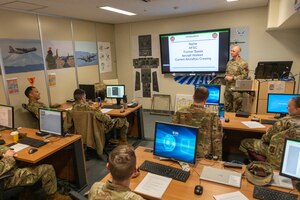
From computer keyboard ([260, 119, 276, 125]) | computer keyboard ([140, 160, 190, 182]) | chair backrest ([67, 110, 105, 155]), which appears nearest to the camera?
computer keyboard ([140, 160, 190, 182])

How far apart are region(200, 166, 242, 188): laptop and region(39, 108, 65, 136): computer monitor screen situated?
1.85m

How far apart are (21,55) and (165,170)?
361cm

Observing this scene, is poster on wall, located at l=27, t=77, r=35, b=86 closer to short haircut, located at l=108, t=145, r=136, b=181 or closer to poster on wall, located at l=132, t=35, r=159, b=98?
poster on wall, located at l=132, t=35, r=159, b=98

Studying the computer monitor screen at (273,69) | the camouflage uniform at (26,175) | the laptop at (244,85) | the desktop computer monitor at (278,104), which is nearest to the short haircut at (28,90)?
the camouflage uniform at (26,175)

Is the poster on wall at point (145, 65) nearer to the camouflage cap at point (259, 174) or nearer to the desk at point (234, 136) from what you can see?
the desk at point (234, 136)

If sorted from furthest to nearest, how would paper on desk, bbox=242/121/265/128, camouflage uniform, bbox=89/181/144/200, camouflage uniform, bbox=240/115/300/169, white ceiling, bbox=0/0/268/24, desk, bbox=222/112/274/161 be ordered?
white ceiling, bbox=0/0/268/24
desk, bbox=222/112/274/161
paper on desk, bbox=242/121/265/128
camouflage uniform, bbox=240/115/300/169
camouflage uniform, bbox=89/181/144/200

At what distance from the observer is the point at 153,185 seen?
5.38ft

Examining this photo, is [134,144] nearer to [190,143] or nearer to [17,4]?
[190,143]

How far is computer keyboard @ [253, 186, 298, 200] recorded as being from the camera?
4.78 ft

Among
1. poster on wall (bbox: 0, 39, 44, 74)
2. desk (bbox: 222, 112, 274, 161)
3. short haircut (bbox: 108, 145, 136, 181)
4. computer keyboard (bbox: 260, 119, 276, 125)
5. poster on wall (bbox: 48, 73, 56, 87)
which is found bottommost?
desk (bbox: 222, 112, 274, 161)

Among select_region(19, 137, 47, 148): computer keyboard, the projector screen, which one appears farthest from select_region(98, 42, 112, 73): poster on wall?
select_region(19, 137, 47, 148): computer keyboard

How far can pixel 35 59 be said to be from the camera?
422 cm

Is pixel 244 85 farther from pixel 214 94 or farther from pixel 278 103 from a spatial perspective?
pixel 278 103

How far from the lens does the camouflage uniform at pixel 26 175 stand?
206cm
